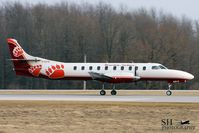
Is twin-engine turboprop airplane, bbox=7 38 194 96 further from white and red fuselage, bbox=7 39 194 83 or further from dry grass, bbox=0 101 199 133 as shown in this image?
dry grass, bbox=0 101 199 133

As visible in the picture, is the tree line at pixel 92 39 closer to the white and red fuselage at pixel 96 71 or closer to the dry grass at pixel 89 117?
the white and red fuselage at pixel 96 71

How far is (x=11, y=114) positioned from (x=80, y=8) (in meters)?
89.4

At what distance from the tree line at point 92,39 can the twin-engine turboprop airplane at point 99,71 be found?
95.0ft

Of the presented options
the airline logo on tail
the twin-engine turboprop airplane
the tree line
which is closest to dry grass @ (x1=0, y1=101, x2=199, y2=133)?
the twin-engine turboprop airplane

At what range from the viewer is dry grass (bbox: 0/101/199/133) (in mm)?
22809

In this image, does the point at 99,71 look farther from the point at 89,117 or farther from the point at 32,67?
the point at 89,117

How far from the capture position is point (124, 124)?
24016 millimetres

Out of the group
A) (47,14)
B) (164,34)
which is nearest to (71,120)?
(164,34)

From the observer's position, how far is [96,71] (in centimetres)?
5075

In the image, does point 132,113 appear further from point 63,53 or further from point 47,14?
point 47,14

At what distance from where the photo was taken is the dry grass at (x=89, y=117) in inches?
898

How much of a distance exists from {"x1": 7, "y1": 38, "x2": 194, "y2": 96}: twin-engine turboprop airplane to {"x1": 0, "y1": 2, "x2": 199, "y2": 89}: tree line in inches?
1140

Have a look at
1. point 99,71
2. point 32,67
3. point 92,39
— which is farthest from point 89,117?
point 92,39

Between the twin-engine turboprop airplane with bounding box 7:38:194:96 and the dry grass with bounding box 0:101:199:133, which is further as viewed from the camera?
the twin-engine turboprop airplane with bounding box 7:38:194:96
